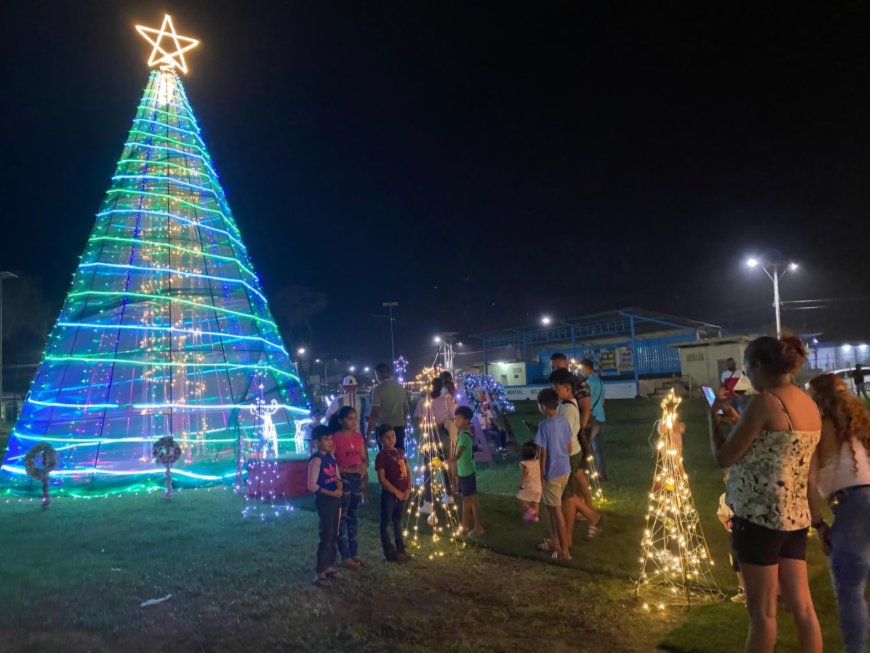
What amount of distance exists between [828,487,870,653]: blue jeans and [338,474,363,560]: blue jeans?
4.19 m

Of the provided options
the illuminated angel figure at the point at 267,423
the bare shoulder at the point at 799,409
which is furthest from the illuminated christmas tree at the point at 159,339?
the bare shoulder at the point at 799,409

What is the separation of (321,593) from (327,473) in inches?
41.2

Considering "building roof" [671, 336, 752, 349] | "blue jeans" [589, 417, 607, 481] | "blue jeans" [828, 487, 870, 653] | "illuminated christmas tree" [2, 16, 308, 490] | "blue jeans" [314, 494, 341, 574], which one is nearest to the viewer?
"blue jeans" [828, 487, 870, 653]

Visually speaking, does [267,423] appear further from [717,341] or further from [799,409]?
[717,341]

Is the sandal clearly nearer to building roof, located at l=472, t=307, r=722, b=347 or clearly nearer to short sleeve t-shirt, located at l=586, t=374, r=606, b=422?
short sleeve t-shirt, located at l=586, t=374, r=606, b=422

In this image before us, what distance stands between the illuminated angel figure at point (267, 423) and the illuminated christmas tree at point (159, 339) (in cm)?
9

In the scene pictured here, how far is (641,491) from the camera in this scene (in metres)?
9.59

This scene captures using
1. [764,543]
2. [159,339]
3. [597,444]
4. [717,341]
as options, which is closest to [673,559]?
[764,543]

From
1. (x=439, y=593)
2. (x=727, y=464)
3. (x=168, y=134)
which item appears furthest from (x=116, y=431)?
(x=727, y=464)

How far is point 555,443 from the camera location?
251 inches

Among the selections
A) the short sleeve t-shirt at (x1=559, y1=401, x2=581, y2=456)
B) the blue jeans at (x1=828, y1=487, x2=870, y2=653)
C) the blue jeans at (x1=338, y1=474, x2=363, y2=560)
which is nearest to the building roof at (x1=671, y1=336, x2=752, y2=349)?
the short sleeve t-shirt at (x1=559, y1=401, x2=581, y2=456)

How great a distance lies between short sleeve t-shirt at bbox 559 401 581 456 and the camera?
22.6 ft

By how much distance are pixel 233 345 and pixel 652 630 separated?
1099cm

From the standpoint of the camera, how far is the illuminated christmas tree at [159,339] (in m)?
12.2
